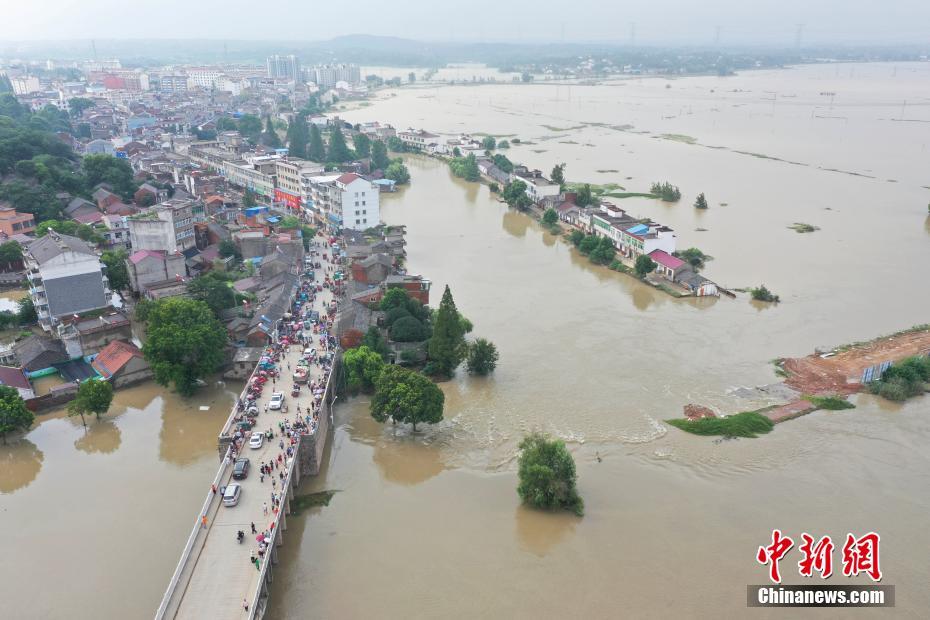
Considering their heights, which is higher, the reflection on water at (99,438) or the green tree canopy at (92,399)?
the green tree canopy at (92,399)

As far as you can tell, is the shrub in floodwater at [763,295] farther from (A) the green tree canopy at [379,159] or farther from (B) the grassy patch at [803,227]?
(A) the green tree canopy at [379,159]

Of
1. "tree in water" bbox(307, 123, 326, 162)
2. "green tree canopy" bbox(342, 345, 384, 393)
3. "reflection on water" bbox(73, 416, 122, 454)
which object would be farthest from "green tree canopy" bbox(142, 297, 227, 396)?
"tree in water" bbox(307, 123, 326, 162)

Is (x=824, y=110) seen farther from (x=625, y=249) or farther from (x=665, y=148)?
(x=625, y=249)

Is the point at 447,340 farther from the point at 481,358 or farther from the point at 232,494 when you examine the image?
the point at 232,494

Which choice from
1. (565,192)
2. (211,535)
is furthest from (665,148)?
(211,535)

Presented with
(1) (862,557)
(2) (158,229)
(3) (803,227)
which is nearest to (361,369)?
(1) (862,557)

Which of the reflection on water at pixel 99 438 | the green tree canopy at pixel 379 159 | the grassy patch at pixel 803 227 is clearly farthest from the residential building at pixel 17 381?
the grassy patch at pixel 803 227

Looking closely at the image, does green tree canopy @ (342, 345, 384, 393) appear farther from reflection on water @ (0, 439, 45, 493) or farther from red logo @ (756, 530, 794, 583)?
red logo @ (756, 530, 794, 583)
